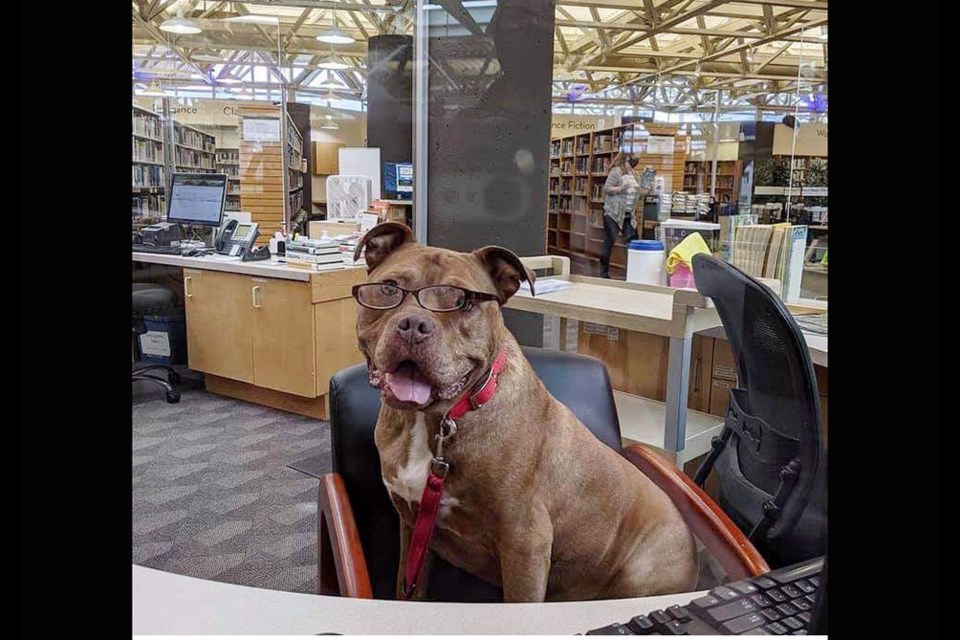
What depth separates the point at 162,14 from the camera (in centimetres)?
98

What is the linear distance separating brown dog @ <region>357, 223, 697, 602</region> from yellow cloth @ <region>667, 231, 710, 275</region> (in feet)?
1.66

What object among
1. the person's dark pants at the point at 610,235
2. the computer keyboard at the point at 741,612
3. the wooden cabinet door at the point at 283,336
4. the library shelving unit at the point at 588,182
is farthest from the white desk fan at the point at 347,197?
the computer keyboard at the point at 741,612

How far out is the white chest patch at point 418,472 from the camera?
90cm

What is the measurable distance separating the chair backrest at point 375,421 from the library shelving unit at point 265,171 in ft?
2.42

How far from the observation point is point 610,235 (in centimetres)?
208

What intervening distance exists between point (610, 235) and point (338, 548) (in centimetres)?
140

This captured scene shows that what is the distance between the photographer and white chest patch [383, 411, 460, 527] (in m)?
0.90

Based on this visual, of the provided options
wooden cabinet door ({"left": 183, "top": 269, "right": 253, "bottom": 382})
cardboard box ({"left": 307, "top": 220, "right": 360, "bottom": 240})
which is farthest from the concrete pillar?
wooden cabinet door ({"left": 183, "top": 269, "right": 253, "bottom": 382})

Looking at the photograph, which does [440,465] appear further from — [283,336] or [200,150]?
[200,150]

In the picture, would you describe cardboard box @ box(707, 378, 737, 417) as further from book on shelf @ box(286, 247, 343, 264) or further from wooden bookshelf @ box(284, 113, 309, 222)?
wooden bookshelf @ box(284, 113, 309, 222)

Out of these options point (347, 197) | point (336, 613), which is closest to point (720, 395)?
point (347, 197)
